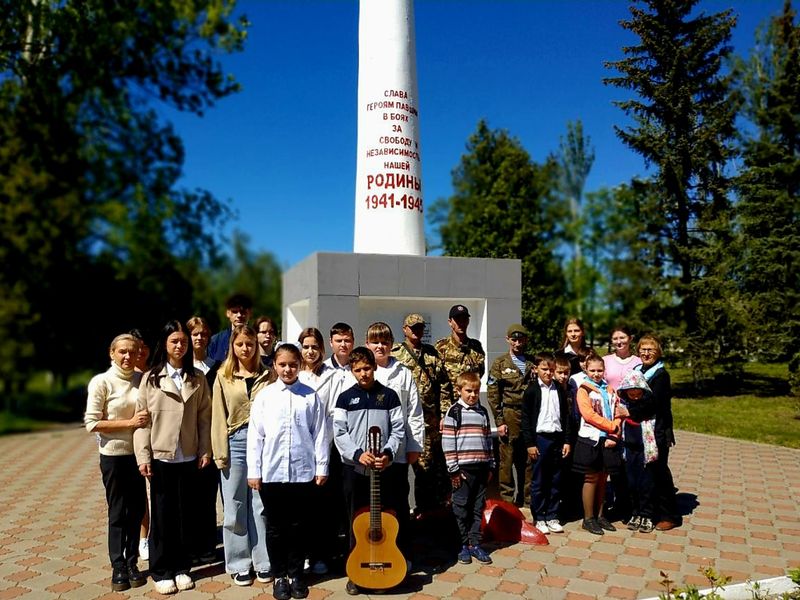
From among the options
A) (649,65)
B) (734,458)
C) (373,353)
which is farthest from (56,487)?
(649,65)

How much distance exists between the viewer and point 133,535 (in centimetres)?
420

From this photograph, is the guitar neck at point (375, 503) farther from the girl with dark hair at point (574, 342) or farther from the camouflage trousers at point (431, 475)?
the girl with dark hair at point (574, 342)

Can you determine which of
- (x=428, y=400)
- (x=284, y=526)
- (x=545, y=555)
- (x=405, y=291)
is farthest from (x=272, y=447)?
(x=405, y=291)

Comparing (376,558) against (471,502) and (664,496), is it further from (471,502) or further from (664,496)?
→ (664,496)

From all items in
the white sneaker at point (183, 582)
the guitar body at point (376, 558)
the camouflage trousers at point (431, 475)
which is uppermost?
the camouflage trousers at point (431, 475)

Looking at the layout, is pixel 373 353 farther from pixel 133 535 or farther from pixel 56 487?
pixel 56 487

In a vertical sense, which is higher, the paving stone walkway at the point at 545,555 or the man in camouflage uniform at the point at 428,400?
the man in camouflage uniform at the point at 428,400

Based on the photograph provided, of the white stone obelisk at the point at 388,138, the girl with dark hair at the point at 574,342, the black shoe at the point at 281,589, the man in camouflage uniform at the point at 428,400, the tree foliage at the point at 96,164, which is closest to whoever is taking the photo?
the black shoe at the point at 281,589

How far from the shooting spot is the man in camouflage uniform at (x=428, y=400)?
4.90 m

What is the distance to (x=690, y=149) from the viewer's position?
51.9 ft

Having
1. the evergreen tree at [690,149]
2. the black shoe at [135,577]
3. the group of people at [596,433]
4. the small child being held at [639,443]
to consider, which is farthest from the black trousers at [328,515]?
the evergreen tree at [690,149]

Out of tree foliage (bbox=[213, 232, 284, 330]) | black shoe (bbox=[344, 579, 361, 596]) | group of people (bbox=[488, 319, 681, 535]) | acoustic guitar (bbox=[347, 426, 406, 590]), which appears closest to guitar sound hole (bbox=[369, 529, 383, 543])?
acoustic guitar (bbox=[347, 426, 406, 590])

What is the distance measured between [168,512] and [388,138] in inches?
225

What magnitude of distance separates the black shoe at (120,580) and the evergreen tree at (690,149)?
13.1 meters
